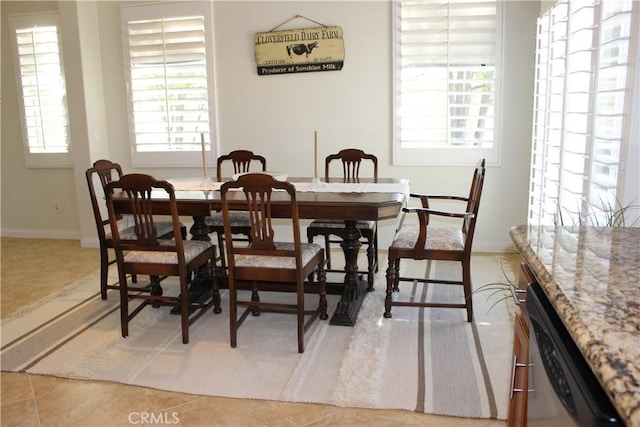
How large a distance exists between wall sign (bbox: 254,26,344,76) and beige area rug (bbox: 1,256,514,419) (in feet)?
7.25

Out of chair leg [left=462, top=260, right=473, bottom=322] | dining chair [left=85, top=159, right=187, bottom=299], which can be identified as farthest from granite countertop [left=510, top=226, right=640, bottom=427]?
dining chair [left=85, top=159, right=187, bottom=299]

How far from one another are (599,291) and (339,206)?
1839 mm

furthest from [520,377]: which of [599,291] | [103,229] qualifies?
[103,229]

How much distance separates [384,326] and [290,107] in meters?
2.46

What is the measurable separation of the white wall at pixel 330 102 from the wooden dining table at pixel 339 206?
109 centimetres

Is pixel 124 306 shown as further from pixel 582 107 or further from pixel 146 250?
pixel 582 107

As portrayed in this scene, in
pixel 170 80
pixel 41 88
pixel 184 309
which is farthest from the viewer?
pixel 41 88

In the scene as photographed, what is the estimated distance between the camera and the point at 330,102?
460 cm

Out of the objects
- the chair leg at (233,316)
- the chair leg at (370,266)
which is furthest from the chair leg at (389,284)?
the chair leg at (233,316)

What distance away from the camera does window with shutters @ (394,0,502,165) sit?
13.8 feet

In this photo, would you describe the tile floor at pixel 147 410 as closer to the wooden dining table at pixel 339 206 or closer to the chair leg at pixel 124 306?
the chair leg at pixel 124 306

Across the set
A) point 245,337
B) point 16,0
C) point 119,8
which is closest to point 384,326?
point 245,337

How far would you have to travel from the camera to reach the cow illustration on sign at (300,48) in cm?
451

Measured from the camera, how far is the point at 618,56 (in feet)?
7.61
